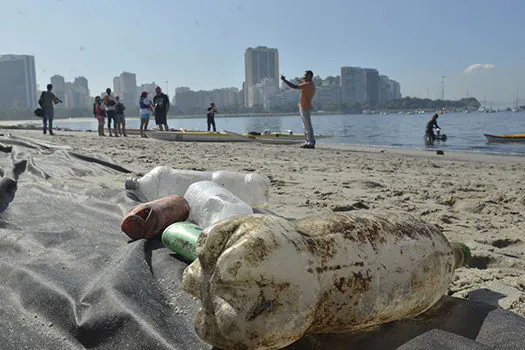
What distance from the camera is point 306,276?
129 cm

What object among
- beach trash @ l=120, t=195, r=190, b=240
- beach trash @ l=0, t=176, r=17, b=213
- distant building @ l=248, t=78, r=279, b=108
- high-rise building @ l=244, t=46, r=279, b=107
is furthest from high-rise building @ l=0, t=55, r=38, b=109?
beach trash @ l=120, t=195, r=190, b=240

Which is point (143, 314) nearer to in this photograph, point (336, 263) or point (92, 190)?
point (336, 263)

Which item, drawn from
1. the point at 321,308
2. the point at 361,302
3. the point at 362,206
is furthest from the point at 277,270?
the point at 362,206

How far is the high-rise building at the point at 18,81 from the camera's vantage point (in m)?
126

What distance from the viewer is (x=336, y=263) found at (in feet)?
4.50

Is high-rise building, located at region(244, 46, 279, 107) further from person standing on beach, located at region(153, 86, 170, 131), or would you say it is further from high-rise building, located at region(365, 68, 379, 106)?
person standing on beach, located at region(153, 86, 170, 131)

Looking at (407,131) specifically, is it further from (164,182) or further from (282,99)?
(282,99)

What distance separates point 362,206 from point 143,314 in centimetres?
285

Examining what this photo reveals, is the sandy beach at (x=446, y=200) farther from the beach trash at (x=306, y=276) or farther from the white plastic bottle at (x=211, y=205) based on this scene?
the white plastic bottle at (x=211, y=205)

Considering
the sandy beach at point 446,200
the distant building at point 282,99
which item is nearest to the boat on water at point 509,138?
the sandy beach at point 446,200

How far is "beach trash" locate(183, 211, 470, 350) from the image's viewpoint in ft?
4.09

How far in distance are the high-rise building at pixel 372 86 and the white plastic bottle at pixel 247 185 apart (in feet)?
496

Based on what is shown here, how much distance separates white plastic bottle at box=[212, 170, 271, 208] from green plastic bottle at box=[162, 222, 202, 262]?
3.77 ft

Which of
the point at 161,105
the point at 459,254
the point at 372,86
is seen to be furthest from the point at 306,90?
the point at 372,86
